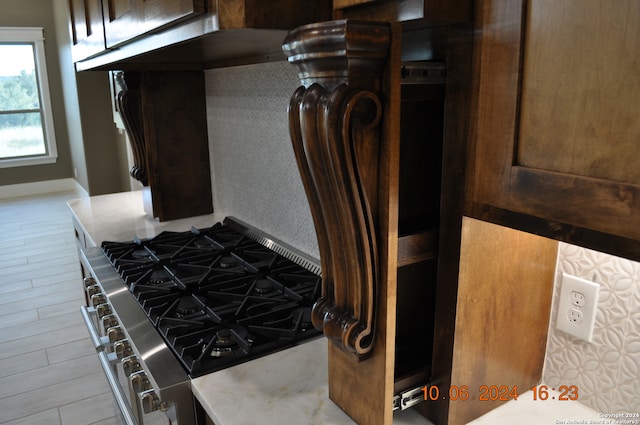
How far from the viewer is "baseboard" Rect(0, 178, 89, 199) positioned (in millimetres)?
6539

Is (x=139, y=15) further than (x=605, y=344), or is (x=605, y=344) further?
(x=139, y=15)

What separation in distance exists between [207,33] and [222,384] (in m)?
0.64

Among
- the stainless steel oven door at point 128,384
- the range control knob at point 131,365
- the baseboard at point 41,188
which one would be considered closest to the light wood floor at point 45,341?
the stainless steel oven door at point 128,384

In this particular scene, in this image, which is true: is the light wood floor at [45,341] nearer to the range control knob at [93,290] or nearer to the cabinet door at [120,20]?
the range control knob at [93,290]

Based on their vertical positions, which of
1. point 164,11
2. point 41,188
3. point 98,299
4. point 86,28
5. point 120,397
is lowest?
point 41,188

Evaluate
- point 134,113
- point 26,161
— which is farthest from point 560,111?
point 26,161

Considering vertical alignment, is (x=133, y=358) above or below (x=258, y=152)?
below

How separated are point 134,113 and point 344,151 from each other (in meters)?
1.71

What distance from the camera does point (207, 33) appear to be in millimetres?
845

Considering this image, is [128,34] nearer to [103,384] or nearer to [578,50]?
[578,50]

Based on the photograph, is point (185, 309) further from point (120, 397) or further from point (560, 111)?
point (560, 111)

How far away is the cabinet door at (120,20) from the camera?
1166 millimetres

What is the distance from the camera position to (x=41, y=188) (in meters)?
6.80

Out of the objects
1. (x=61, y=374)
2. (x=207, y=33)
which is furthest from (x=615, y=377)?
(x=61, y=374)
